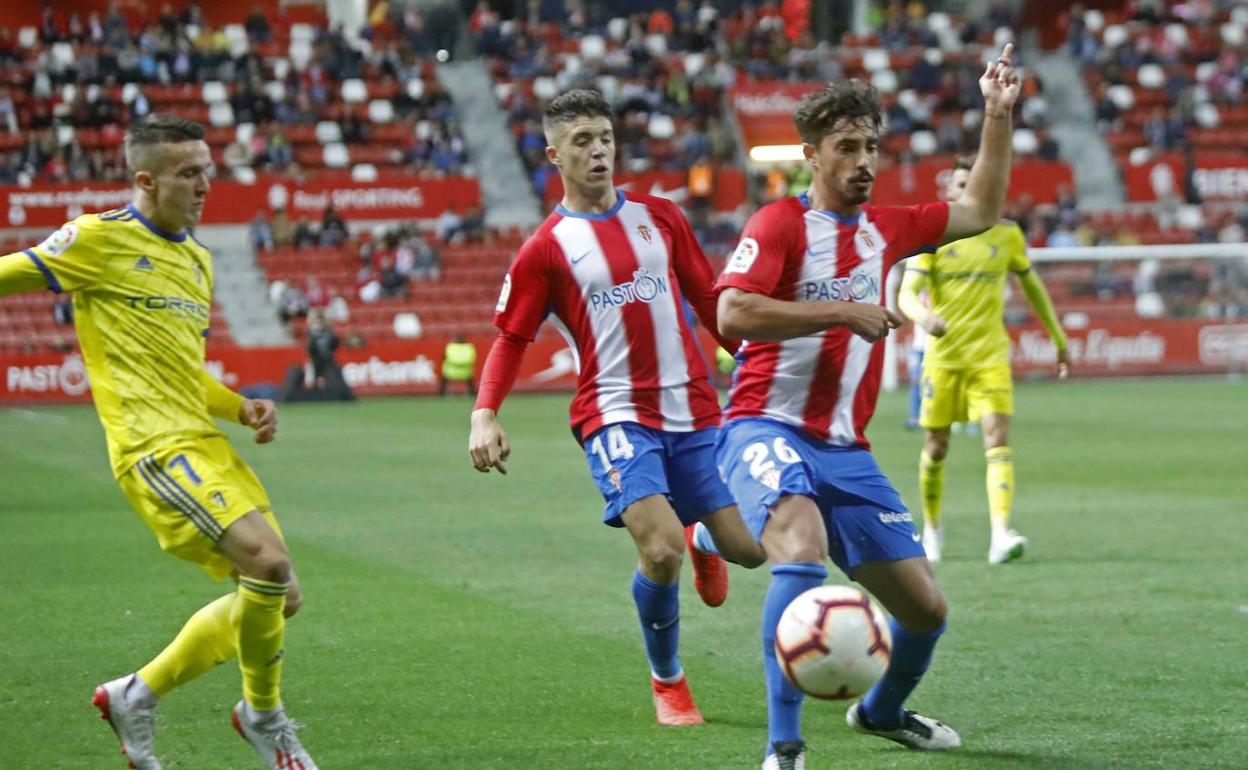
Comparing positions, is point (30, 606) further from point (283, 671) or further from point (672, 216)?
point (672, 216)

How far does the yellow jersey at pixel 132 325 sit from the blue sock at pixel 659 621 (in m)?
1.67

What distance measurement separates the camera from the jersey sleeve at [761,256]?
547cm

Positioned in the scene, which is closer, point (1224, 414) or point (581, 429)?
point (581, 429)

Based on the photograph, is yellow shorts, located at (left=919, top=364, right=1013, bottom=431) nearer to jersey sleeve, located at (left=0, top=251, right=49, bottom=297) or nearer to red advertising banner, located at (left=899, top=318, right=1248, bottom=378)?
jersey sleeve, located at (left=0, top=251, right=49, bottom=297)

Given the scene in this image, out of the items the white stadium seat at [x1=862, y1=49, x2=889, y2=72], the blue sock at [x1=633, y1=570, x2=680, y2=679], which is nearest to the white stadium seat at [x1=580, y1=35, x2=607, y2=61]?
the white stadium seat at [x1=862, y1=49, x2=889, y2=72]

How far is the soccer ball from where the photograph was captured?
5004 mm

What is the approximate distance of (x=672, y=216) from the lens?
260 inches

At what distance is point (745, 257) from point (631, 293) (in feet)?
2.97

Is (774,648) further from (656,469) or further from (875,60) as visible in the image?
(875,60)

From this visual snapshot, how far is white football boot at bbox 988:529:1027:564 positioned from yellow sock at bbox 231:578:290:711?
5648 millimetres

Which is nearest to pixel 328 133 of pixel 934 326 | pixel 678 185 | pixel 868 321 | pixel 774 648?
pixel 678 185

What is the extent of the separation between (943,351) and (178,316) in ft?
19.2

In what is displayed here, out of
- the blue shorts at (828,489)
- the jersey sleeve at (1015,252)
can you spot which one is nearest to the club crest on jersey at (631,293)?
the blue shorts at (828,489)

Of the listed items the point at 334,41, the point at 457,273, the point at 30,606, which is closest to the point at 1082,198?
the point at 457,273
